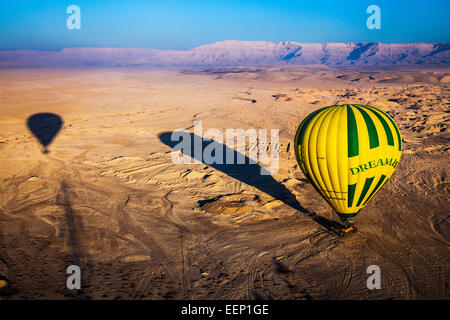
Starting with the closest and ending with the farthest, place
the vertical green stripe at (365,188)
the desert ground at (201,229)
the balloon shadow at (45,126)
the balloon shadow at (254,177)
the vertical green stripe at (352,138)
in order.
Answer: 1. the desert ground at (201,229)
2. the vertical green stripe at (352,138)
3. the vertical green stripe at (365,188)
4. the balloon shadow at (254,177)
5. the balloon shadow at (45,126)

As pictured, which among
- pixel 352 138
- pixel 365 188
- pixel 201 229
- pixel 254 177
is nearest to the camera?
pixel 352 138

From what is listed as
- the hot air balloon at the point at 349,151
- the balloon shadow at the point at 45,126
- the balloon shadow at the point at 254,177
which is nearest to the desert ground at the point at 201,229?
the balloon shadow at the point at 254,177

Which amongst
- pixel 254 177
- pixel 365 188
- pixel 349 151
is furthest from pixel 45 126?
pixel 365 188

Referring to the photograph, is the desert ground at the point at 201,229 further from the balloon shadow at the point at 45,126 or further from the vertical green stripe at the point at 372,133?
the vertical green stripe at the point at 372,133

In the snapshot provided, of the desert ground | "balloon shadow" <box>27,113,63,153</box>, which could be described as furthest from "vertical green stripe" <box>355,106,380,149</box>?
"balloon shadow" <box>27,113,63,153</box>

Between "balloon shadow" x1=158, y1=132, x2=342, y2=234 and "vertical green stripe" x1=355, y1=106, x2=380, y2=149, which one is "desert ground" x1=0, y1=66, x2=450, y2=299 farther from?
"vertical green stripe" x1=355, y1=106, x2=380, y2=149

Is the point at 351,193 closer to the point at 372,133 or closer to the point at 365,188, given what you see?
the point at 365,188
